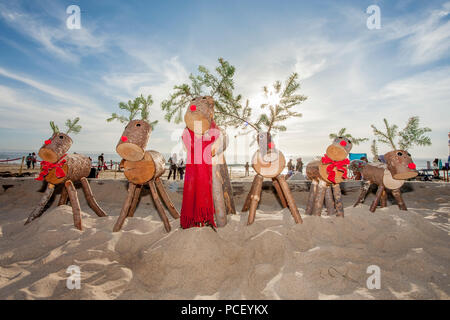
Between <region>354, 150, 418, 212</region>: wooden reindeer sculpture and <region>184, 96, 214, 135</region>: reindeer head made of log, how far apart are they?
3.26 meters

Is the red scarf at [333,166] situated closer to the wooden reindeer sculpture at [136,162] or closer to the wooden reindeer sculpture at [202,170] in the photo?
the wooden reindeer sculpture at [202,170]

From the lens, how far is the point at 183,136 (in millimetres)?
2934

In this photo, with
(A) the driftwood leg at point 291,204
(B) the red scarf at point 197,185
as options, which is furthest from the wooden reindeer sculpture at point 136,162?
(A) the driftwood leg at point 291,204

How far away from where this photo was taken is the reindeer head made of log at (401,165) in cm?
371

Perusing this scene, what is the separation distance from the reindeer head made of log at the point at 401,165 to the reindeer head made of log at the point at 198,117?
333cm

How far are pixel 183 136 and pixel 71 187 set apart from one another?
224cm

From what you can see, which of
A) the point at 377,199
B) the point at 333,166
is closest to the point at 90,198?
the point at 333,166

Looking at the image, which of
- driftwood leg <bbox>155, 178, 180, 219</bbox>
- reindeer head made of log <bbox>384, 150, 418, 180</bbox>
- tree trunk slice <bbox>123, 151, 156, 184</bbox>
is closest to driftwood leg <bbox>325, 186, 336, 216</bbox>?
reindeer head made of log <bbox>384, 150, 418, 180</bbox>

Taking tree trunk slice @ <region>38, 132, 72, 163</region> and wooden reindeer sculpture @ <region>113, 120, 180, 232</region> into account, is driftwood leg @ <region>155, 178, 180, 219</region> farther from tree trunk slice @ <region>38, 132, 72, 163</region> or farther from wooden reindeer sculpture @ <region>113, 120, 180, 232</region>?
tree trunk slice @ <region>38, 132, 72, 163</region>
